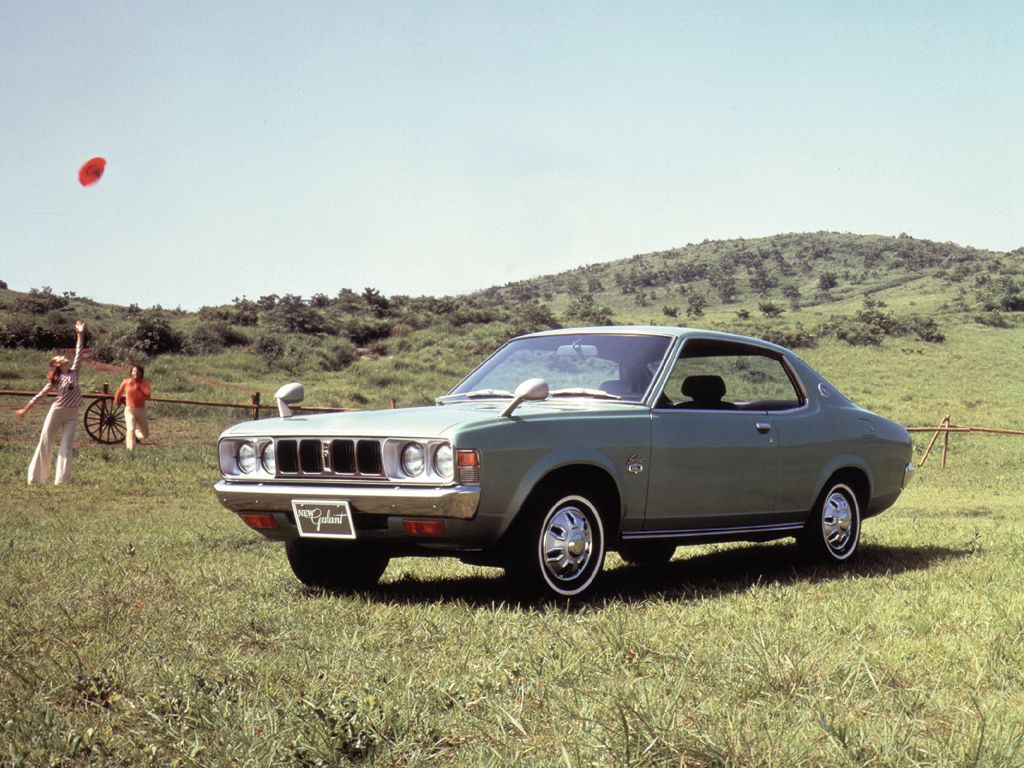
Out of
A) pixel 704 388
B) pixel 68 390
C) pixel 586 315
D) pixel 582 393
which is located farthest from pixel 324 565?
pixel 586 315

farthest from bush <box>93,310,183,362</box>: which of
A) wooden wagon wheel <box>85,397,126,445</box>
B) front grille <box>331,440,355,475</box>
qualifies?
front grille <box>331,440,355,475</box>

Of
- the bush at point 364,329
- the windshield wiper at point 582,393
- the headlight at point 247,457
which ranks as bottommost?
the headlight at point 247,457

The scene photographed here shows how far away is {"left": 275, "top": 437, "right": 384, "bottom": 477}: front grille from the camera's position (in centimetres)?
649

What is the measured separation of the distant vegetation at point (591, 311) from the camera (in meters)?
47.6

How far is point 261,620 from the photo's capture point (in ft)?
19.7

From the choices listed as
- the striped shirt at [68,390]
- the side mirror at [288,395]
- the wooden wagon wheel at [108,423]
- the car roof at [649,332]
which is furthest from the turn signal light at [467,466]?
the wooden wagon wheel at [108,423]

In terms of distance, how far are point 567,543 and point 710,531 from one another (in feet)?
4.24

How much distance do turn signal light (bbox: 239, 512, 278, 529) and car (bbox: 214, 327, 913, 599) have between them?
0.02 m

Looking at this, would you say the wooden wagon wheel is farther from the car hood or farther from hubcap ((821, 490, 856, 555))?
hubcap ((821, 490, 856, 555))

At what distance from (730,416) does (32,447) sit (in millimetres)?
16335

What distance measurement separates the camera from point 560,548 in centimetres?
657

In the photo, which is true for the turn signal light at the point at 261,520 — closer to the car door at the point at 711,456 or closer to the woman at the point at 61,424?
the car door at the point at 711,456

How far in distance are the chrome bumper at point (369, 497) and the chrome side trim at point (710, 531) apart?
48.6 inches

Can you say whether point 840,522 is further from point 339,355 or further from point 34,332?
point 339,355
